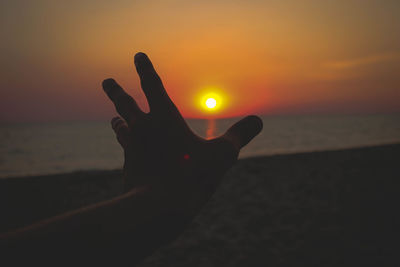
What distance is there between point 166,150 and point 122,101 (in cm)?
31

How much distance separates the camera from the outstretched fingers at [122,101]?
123 centimetres

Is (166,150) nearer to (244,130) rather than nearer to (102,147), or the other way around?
(244,130)

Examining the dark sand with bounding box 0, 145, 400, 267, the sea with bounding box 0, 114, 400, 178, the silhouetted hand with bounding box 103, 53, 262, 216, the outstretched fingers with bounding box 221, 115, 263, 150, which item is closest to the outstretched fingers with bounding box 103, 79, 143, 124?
the silhouetted hand with bounding box 103, 53, 262, 216

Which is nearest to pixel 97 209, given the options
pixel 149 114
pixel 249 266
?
pixel 149 114

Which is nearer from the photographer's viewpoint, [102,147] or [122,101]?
[122,101]

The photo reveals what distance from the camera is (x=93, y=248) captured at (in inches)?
34.0

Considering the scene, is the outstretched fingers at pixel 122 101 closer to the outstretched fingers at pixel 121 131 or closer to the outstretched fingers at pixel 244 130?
the outstretched fingers at pixel 121 131

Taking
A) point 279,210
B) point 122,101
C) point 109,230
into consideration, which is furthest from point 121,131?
point 279,210

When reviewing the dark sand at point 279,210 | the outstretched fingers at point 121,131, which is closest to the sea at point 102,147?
the dark sand at point 279,210

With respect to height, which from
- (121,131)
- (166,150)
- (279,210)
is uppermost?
(279,210)

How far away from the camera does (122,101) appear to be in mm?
1254

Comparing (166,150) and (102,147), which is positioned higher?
(102,147)

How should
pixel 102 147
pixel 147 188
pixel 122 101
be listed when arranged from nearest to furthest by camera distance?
pixel 147 188
pixel 122 101
pixel 102 147

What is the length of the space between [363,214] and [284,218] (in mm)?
1347
